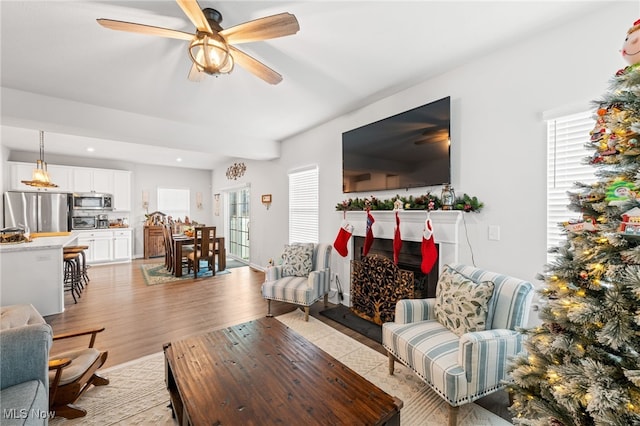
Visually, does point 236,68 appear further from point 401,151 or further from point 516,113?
point 516,113

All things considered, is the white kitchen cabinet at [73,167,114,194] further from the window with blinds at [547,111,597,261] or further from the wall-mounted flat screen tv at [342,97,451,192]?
the window with blinds at [547,111,597,261]

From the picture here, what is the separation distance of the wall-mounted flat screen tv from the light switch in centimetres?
57

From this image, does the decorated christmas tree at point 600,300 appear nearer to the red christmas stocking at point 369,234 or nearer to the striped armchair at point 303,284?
the red christmas stocking at point 369,234

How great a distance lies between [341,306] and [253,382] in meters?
2.36

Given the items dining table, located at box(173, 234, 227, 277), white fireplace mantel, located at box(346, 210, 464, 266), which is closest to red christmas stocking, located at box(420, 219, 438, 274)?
white fireplace mantel, located at box(346, 210, 464, 266)

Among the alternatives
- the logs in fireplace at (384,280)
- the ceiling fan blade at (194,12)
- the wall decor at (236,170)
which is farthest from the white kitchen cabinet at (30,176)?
the logs in fireplace at (384,280)

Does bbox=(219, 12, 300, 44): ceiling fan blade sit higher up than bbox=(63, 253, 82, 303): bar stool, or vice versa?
bbox=(219, 12, 300, 44): ceiling fan blade

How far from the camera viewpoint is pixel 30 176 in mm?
5805

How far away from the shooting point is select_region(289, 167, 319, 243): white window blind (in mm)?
4312

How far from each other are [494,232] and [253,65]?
7.94ft

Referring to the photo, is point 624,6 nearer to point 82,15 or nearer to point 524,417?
point 524,417

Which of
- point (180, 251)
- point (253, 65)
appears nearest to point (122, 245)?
point (180, 251)

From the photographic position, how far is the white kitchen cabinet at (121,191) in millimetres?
6902

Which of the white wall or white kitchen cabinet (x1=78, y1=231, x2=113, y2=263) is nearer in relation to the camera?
the white wall
